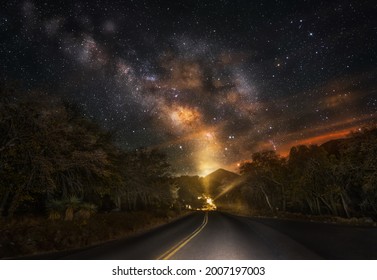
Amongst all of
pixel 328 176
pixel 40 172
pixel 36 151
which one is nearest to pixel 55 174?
pixel 40 172

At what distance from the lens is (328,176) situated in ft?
121

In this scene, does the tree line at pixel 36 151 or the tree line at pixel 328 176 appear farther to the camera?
the tree line at pixel 328 176

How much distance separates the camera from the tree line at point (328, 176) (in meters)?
23.2

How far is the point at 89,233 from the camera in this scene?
647 inches

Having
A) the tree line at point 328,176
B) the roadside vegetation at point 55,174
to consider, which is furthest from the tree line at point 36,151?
the tree line at point 328,176

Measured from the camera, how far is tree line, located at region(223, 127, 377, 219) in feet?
76.3

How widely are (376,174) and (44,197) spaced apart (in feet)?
80.2

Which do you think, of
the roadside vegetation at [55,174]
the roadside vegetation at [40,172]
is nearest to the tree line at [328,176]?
the roadside vegetation at [55,174]

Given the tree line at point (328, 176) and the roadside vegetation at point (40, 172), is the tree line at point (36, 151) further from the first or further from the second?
the tree line at point (328, 176)

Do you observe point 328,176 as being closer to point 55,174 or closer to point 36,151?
point 55,174

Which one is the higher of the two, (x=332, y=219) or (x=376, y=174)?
(x=376, y=174)

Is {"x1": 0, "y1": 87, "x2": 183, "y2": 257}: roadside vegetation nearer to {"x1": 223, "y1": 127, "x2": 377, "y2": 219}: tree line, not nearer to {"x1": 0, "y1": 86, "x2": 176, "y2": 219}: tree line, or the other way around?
{"x1": 0, "y1": 86, "x2": 176, "y2": 219}: tree line
